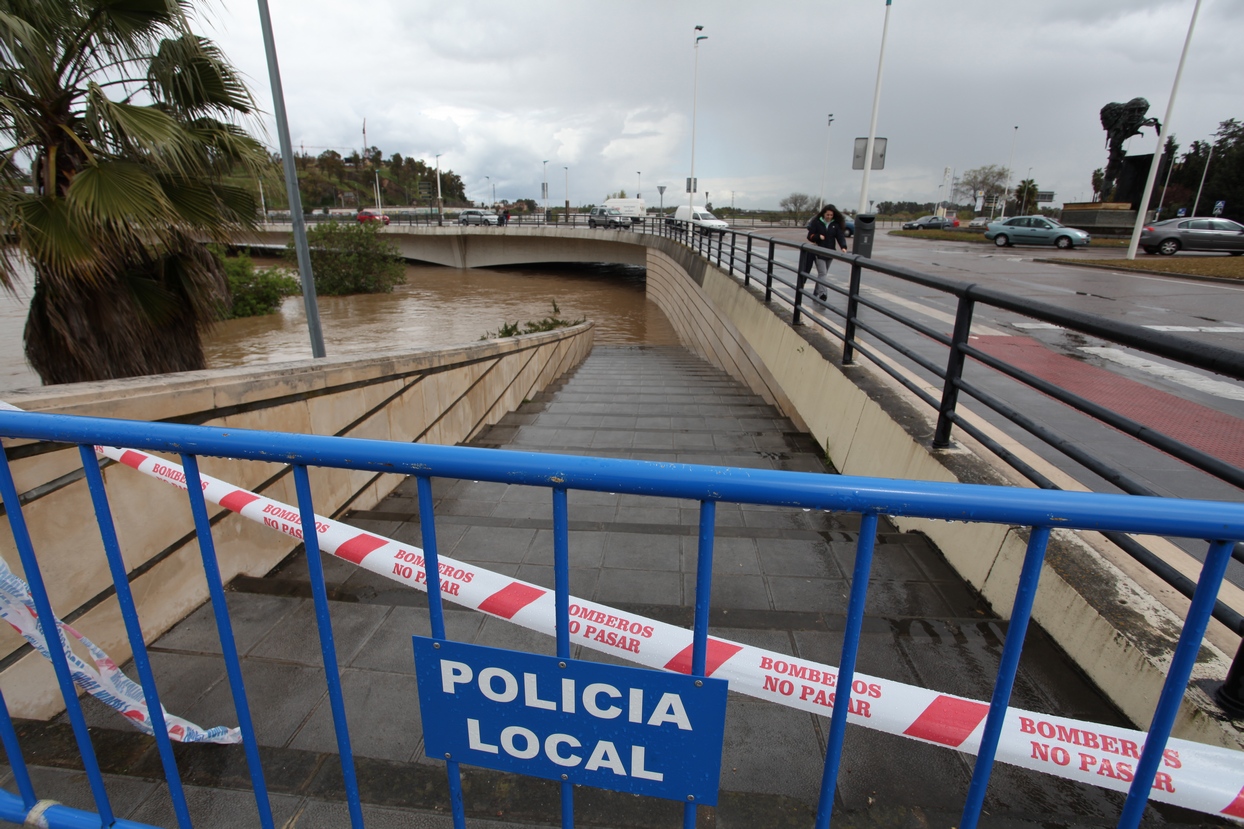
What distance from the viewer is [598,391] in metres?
9.38

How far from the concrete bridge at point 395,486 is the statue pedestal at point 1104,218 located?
37298 mm

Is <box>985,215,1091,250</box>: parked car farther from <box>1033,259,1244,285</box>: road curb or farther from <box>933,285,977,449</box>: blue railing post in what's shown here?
<box>933,285,977,449</box>: blue railing post

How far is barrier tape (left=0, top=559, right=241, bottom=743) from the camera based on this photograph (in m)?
1.69

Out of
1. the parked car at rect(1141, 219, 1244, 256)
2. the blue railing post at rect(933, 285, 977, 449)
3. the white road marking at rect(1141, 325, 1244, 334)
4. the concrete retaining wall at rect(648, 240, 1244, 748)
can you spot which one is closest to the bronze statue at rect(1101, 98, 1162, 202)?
the parked car at rect(1141, 219, 1244, 256)

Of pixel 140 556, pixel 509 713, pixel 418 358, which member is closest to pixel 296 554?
pixel 140 556

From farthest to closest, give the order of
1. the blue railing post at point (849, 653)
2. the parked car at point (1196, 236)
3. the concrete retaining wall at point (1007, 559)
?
1. the parked car at point (1196, 236)
2. the concrete retaining wall at point (1007, 559)
3. the blue railing post at point (849, 653)

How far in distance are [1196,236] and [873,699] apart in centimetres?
2811

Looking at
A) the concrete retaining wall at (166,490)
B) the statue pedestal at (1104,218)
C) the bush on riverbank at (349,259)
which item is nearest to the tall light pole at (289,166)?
the concrete retaining wall at (166,490)

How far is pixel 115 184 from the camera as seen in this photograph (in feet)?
15.6

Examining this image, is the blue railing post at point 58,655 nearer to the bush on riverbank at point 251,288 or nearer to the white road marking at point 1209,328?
the white road marking at point 1209,328

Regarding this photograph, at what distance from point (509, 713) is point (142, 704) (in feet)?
4.79

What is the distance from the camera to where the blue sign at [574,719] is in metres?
1.16

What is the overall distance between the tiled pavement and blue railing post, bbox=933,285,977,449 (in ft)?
1.99

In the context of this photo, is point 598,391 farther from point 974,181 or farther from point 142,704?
point 974,181
